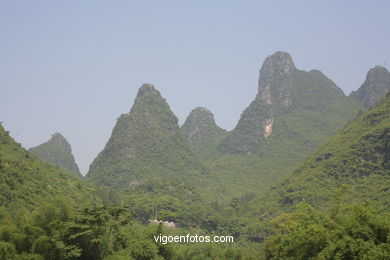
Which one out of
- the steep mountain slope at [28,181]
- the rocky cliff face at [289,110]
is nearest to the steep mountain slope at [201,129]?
the rocky cliff face at [289,110]

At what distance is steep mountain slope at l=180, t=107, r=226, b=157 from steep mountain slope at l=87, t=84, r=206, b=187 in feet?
92.0

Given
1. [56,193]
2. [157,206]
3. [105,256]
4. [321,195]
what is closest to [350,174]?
[321,195]

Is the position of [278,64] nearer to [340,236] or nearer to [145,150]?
[145,150]

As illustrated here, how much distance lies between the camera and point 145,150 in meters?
87.2

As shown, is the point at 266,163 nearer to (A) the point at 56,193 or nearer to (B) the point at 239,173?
(B) the point at 239,173

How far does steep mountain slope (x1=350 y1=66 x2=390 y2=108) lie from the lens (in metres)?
115

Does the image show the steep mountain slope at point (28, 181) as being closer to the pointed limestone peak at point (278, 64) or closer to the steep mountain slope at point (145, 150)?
the steep mountain slope at point (145, 150)

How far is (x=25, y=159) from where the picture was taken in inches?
1933

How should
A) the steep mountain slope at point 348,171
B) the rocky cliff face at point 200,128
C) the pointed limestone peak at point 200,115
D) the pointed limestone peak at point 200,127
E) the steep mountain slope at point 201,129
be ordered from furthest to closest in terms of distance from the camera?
the pointed limestone peak at point 200,115
the pointed limestone peak at point 200,127
the rocky cliff face at point 200,128
the steep mountain slope at point 201,129
the steep mountain slope at point 348,171

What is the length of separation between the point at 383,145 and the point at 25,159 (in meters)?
35.4

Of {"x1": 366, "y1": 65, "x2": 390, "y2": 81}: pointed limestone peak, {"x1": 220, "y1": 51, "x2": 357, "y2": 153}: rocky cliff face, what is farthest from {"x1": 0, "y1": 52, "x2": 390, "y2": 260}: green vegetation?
{"x1": 366, "y1": 65, "x2": 390, "y2": 81}: pointed limestone peak

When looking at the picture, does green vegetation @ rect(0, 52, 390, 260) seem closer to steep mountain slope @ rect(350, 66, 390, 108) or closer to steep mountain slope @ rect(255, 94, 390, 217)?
steep mountain slope @ rect(255, 94, 390, 217)

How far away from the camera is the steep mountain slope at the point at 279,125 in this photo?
97125 millimetres

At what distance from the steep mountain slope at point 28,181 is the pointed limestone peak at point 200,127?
72794mm
